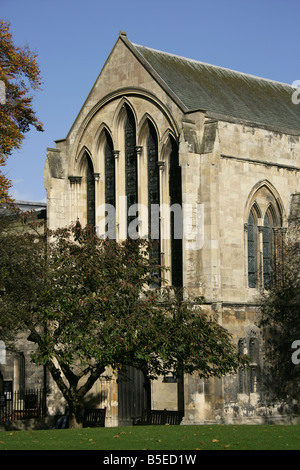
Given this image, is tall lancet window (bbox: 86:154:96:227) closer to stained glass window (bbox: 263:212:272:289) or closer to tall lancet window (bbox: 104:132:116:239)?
tall lancet window (bbox: 104:132:116:239)

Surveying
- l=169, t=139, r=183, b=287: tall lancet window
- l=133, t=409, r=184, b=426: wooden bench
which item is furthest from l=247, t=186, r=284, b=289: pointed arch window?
l=133, t=409, r=184, b=426: wooden bench

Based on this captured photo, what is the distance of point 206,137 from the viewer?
33.7m

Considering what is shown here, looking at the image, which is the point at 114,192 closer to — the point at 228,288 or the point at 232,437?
the point at 228,288

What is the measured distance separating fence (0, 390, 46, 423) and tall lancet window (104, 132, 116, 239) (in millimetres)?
7217

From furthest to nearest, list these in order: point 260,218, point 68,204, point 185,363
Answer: point 68,204 < point 260,218 < point 185,363

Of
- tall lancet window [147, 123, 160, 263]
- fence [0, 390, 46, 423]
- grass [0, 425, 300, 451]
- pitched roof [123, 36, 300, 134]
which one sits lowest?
grass [0, 425, 300, 451]

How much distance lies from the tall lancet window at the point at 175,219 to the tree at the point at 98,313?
4793 millimetres

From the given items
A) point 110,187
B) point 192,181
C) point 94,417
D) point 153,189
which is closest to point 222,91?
point 153,189

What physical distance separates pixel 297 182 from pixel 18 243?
13.0 meters

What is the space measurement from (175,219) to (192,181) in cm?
205

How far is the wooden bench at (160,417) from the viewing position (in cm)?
3216

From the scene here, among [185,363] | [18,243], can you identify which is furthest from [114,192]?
[185,363]

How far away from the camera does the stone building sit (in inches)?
1299

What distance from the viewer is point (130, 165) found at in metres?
36.9
